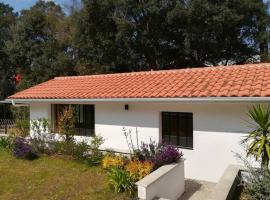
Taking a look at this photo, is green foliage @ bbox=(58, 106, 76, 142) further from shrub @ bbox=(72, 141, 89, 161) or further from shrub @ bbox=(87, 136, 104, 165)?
shrub @ bbox=(87, 136, 104, 165)

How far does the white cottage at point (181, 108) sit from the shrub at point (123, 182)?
12.3 feet

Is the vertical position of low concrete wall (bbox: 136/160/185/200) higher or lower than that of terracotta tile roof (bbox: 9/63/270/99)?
lower

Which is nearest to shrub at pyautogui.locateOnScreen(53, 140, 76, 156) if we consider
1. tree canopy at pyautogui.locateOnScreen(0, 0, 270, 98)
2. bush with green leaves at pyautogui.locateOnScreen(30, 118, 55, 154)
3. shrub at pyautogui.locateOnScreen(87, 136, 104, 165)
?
bush with green leaves at pyautogui.locateOnScreen(30, 118, 55, 154)

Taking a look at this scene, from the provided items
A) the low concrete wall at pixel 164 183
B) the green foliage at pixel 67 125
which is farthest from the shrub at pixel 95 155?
the low concrete wall at pixel 164 183

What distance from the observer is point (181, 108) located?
1252cm

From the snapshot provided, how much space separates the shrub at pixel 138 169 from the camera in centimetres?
923

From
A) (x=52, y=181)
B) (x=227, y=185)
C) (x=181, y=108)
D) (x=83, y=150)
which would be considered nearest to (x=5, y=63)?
(x=83, y=150)

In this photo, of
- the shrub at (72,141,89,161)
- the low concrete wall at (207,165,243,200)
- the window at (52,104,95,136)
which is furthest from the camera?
the window at (52,104,95,136)

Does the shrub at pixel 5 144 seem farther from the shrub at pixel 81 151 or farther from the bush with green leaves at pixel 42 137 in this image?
the shrub at pixel 81 151

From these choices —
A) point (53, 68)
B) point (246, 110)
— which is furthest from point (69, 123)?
point (53, 68)

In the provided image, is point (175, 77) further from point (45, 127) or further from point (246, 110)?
point (45, 127)

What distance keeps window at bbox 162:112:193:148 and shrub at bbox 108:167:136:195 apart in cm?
411

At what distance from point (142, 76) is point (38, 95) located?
5563mm

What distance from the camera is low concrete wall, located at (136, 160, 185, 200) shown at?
802 centimetres
